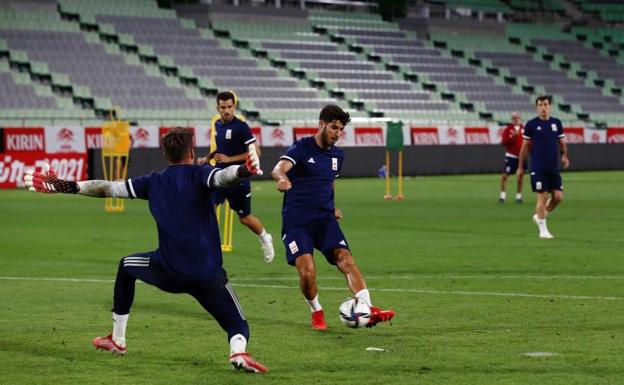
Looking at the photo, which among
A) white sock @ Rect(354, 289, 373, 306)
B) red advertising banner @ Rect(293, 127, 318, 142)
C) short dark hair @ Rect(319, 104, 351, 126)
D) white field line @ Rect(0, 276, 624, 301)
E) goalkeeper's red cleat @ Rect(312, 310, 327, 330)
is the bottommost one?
red advertising banner @ Rect(293, 127, 318, 142)

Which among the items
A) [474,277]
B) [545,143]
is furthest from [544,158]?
[474,277]

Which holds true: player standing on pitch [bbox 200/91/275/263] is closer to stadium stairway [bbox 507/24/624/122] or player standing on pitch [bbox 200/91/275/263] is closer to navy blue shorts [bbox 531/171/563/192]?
navy blue shorts [bbox 531/171/563/192]

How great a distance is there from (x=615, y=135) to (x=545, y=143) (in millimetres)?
38243

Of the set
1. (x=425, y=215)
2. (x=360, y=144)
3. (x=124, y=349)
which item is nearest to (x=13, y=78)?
(x=360, y=144)

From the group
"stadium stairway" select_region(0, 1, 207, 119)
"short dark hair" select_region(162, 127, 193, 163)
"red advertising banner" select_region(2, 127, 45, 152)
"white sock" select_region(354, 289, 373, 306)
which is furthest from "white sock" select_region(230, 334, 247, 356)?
"stadium stairway" select_region(0, 1, 207, 119)

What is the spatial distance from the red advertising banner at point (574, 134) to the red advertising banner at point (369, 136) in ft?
33.0

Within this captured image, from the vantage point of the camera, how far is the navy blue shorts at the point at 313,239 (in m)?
10.8

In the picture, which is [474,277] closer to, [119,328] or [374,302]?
[374,302]

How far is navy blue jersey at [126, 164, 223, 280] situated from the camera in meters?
8.45

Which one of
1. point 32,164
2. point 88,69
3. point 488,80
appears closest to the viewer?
point 32,164

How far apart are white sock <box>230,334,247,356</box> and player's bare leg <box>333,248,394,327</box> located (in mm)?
1729

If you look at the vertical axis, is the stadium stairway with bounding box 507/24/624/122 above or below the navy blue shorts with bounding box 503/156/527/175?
above

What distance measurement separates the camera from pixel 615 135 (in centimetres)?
5766

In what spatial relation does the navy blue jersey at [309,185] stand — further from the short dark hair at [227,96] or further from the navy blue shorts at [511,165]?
the navy blue shorts at [511,165]
